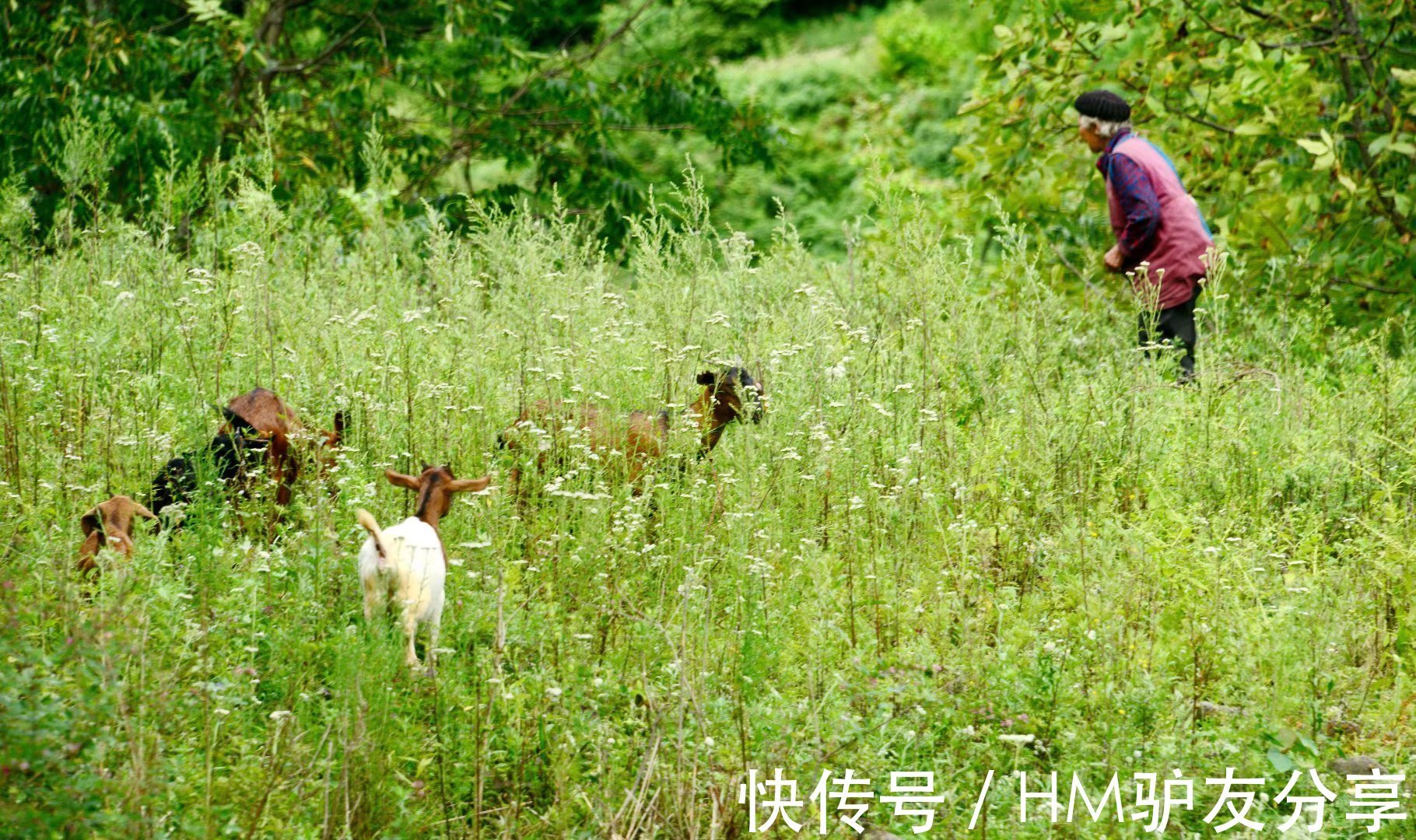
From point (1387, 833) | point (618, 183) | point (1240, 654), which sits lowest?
point (1387, 833)

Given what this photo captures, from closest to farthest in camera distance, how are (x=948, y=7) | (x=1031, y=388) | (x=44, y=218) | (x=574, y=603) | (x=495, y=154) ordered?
(x=574, y=603) → (x=1031, y=388) → (x=44, y=218) → (x=495, y=154) → (x=948, y=7)

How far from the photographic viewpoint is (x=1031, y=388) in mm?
5477

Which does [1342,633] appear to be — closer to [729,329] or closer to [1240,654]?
[1240,654]

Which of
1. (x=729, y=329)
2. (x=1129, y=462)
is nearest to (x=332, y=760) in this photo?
(x=729, y=329)

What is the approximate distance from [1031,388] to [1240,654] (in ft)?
6.64

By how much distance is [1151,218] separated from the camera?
22.3 feet

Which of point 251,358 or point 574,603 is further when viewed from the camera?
point 251,358

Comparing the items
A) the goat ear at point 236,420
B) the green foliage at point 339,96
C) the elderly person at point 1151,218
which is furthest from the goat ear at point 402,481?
the green foliage at point 339,96

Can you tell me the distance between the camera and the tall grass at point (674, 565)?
3.08 meters

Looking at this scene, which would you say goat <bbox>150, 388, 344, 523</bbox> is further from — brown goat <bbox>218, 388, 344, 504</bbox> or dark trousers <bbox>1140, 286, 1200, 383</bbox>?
dark trousers <bbox>1140, 286, 1200, 383</bbox>

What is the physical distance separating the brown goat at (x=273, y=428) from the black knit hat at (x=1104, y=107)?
4.39 m

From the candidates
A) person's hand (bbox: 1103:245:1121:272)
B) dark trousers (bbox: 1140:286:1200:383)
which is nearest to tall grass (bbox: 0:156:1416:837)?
dark trousers (bbox: 1140:286:1200:383)

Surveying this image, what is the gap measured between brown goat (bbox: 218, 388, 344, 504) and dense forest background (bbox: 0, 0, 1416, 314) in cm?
110

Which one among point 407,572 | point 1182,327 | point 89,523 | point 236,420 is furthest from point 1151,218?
point 89,523
